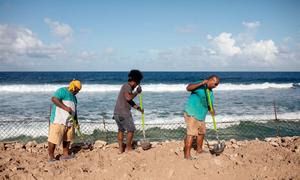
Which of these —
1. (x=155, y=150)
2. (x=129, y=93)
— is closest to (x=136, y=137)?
(x=155, y=150)

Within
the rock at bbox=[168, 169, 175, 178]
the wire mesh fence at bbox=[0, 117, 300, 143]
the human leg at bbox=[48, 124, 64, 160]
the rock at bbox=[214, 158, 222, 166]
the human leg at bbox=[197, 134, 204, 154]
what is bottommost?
the wire mesh fence at bbox=[0, 117, 300, 143]

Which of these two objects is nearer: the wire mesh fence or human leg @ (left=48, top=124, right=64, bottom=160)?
human leg @ (left=48, top=124, right=64, bottom=160)

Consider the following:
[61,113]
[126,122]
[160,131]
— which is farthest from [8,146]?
[160,131]

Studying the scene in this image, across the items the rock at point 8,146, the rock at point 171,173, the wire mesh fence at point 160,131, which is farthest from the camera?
the wire mesh fence at point 160,131

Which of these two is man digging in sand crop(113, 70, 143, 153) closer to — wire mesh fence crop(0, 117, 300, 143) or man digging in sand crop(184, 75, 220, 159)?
man digging in sand crop(184, 75, 220, 159)

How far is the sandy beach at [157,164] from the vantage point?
4.71 metres

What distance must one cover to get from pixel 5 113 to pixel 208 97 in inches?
448

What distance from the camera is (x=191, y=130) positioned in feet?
16.8

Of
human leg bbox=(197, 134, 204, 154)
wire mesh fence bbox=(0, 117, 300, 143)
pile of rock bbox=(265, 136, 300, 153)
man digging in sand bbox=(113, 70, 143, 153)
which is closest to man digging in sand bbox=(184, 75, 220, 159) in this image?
human leg bbox=(197, 134, 204, 154)

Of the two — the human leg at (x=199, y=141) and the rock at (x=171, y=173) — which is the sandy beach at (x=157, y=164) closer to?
the rock at (x=171, y=173)

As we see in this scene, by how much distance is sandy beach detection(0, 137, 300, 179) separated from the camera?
4707 millimetres

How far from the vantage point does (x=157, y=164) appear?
5039 millimetres

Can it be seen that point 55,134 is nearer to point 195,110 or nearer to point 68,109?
point 68,109

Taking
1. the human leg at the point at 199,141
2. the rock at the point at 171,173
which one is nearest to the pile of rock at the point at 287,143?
the human leg at the point at 199,141
